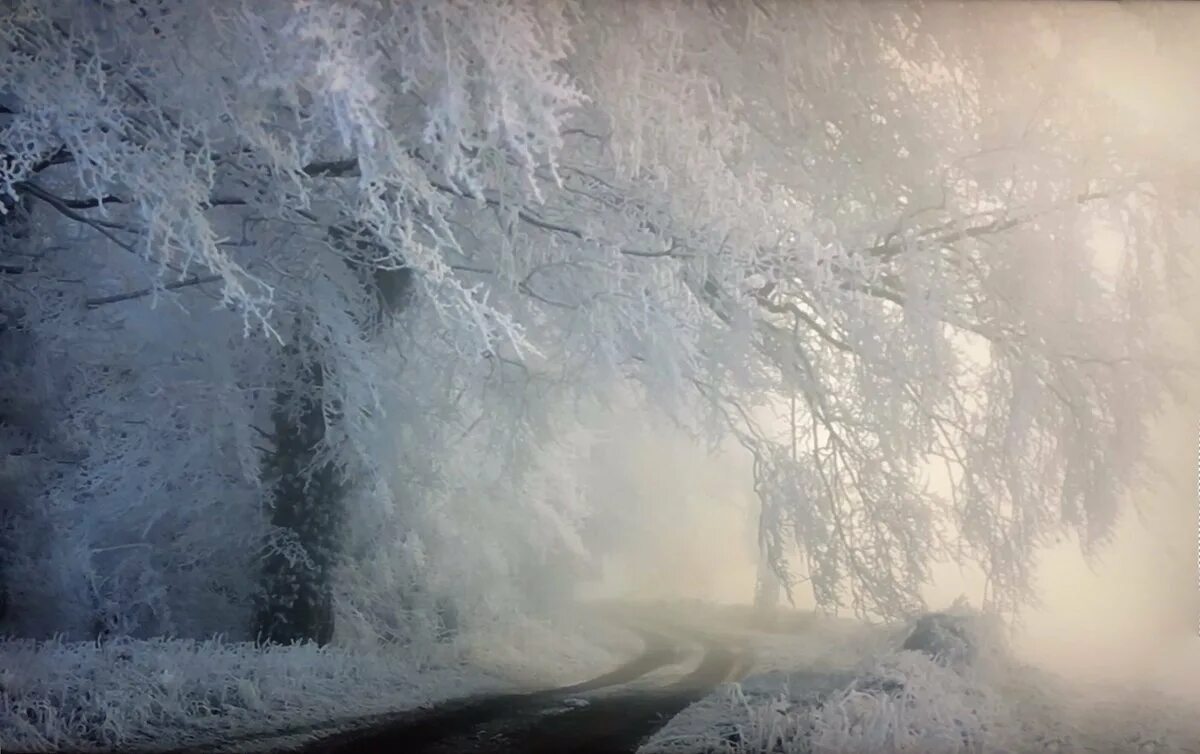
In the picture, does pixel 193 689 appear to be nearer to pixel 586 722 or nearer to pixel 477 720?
pixel 477 720

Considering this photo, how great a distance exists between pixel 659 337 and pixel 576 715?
3.82 feet

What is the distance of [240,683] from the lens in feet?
8.54

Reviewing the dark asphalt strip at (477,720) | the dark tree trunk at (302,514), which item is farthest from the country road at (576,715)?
the dark tree trunk at (302,514)

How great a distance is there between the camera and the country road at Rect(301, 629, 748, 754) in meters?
2.56

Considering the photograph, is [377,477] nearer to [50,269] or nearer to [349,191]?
[349,191]

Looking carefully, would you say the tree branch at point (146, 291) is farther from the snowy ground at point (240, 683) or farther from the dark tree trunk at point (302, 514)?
the snowy ground at point (240, 683)

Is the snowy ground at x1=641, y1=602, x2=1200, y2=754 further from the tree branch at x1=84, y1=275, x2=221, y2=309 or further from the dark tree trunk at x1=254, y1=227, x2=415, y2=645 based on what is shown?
the tree branch at x1=84, y1=275, x2=221, y2=309

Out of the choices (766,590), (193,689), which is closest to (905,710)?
(766,590)

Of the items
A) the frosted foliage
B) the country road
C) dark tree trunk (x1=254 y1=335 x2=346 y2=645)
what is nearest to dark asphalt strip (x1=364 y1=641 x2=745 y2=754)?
the country road

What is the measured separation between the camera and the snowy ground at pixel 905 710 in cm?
259

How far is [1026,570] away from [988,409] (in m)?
0.49

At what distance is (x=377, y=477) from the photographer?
282 centimetres

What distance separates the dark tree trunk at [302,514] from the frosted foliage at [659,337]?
0.03 m

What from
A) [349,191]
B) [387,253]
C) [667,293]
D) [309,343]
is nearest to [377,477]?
[309,343]
